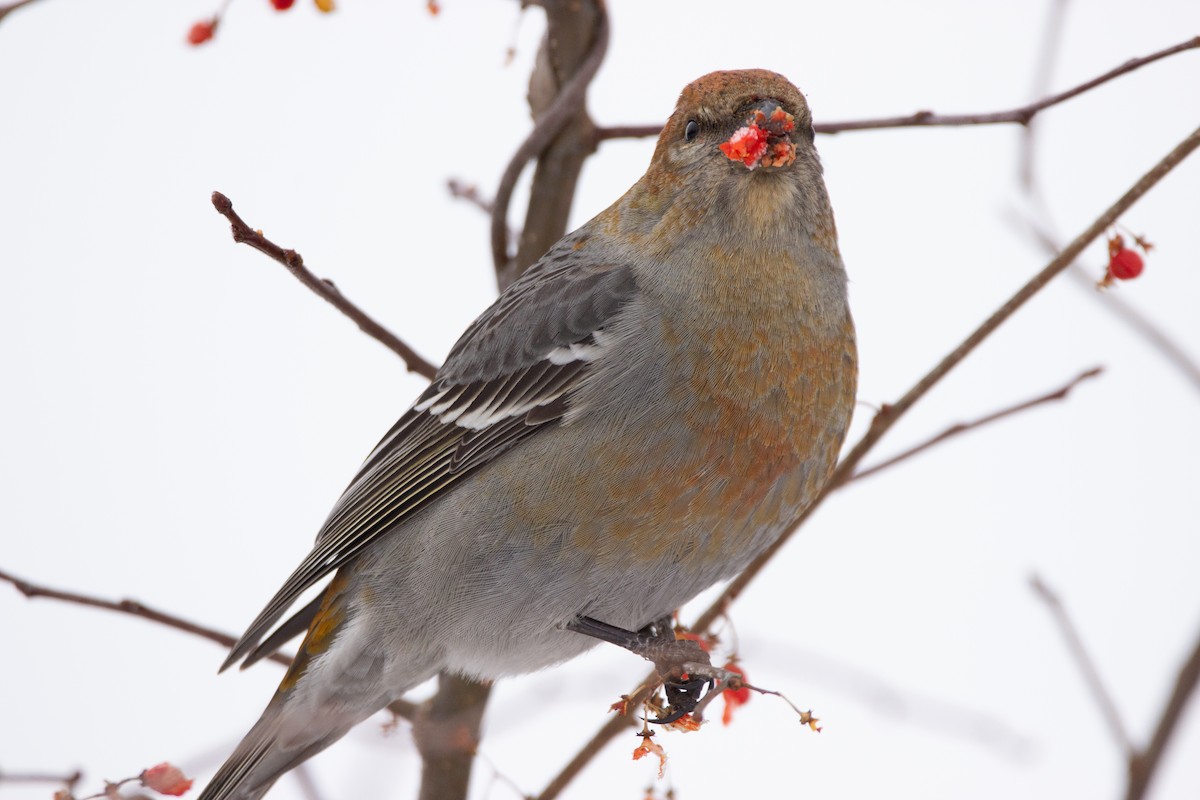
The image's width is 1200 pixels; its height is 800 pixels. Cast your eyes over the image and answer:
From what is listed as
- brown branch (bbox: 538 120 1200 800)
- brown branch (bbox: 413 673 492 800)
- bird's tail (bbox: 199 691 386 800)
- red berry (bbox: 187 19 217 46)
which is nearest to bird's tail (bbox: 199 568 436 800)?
bird's tail (bbox: 199 691 386 800)

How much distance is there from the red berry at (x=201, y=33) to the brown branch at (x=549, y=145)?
2.41ft

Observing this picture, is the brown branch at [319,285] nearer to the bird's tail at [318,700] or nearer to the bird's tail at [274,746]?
the bird's tail at [318,700]

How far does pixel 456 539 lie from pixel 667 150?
3.41 ft

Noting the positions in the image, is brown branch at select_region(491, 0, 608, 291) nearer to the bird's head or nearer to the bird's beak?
the bird's head

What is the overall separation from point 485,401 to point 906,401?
1025 millimetres

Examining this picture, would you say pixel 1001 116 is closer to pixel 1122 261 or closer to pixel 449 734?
pixel 1122 261

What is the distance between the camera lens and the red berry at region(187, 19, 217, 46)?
265cm

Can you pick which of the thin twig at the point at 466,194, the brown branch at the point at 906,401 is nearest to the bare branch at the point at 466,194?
the thin twig at the point at 466,194

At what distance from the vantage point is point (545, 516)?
2605 millimetres

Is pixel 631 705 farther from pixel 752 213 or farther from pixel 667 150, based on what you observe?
pixel 667 150

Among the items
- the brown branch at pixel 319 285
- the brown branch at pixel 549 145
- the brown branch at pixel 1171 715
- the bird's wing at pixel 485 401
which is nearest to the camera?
the brown branch at pixel 1171 715

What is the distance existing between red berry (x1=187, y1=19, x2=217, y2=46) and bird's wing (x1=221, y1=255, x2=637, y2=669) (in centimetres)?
90

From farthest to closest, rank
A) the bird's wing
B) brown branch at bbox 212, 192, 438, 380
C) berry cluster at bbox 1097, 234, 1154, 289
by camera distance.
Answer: the bird's wing < berry cluster at bbox 1097, 234, 1154, 289 < brown branch at bbox 212, 192, 438, 380

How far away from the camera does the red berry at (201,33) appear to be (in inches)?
104
